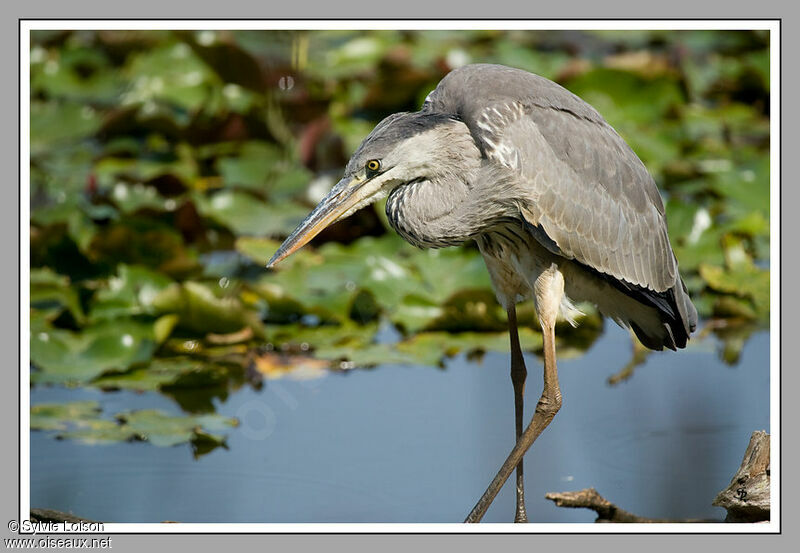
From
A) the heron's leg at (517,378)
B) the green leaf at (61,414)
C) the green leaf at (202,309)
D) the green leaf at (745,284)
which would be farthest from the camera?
the green leaf at (745,284)

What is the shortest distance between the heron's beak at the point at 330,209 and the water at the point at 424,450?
3.31 ft

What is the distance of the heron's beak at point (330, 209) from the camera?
3.76 m

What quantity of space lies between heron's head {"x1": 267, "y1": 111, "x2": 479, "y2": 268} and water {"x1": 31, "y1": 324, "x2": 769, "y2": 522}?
3.41 feet

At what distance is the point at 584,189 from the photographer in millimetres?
4004

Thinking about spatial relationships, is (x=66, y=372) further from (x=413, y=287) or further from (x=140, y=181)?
(x=140, y=181)

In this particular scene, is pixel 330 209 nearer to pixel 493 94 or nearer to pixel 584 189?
pixel 493 94

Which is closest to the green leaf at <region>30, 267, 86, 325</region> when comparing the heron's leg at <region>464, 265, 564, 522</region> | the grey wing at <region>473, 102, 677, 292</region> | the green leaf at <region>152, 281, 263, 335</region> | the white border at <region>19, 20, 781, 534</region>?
the green leaf at <region>152, 281, 263, 335</region>

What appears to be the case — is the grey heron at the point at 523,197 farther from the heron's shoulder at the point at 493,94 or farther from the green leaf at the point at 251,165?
the green leaf at the point at 251,165

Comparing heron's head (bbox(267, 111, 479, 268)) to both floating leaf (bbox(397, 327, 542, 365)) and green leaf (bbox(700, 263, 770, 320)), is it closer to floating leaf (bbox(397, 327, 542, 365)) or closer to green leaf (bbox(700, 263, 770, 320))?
floating leaf (bbox(397, 327, 542, 365))

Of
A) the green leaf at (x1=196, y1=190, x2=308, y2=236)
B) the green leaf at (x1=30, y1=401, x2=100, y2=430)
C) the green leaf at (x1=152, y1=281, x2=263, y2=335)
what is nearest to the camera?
the green leaf at (x1=30, y1=401, x2=100, y2=430)

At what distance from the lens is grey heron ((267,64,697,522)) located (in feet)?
12.4

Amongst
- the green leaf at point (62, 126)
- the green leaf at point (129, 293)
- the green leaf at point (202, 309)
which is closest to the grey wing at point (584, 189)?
the green leaf at point (202, 309)

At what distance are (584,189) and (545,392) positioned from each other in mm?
807

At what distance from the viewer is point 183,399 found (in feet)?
16.3
